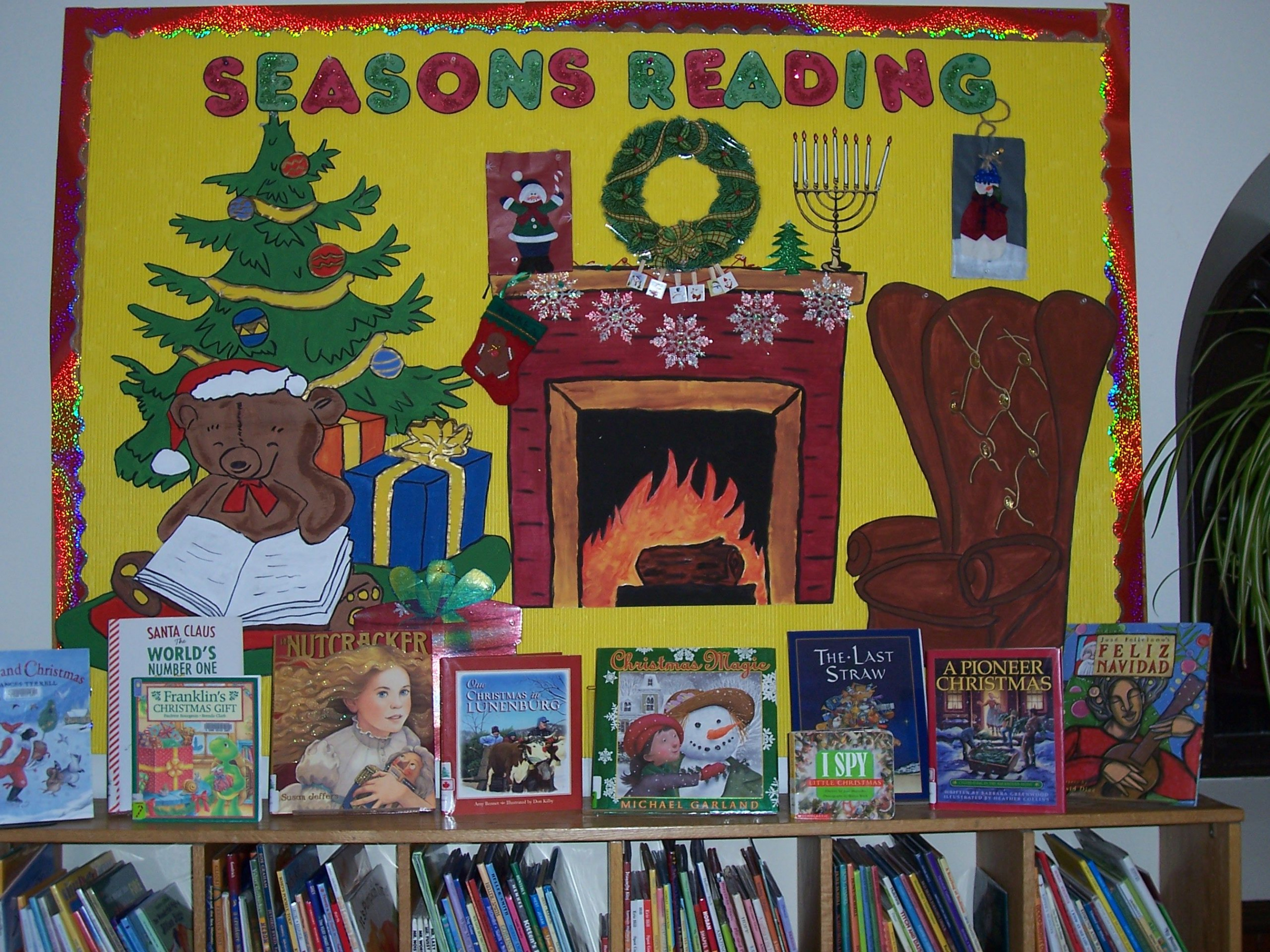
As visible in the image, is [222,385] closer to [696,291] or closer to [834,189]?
[696,291]

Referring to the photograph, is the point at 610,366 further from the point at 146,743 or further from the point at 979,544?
the point at 146,743

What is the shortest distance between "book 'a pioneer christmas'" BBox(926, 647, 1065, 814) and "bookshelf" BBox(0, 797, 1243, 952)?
0.14ft

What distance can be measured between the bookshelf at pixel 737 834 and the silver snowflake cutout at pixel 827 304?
2.97ft

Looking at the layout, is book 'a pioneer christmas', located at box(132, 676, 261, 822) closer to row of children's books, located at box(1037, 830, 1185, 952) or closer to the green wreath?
the green wreath

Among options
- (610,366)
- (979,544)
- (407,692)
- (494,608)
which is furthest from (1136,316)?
(407,692)

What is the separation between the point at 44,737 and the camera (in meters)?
1.69

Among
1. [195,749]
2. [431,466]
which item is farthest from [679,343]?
[195,749]

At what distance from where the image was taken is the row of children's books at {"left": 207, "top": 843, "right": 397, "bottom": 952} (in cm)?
163

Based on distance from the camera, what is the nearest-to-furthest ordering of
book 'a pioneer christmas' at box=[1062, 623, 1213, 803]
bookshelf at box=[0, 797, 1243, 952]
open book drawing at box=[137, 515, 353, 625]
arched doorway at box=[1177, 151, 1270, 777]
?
bookshelf at box=[0, 797, 1243, 952] < book 'a pioneer christmas' at box=[1062, 623, 1213, 803] < open book drawing at box=[137, 515, 353, 625] < arched doorway at box=[1177, 151, 1270, 777]

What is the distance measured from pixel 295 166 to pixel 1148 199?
169 cm

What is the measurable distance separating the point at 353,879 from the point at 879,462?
49.2 inches

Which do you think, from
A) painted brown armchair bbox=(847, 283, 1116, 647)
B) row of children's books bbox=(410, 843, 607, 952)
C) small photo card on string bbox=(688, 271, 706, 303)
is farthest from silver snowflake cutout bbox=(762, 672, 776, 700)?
small photo card on string bbox=(688, 271, 706, 303)

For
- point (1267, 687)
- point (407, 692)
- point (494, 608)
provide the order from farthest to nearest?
1. point (494, 608)
2. point (407, 692)
3. point (1267, 687)

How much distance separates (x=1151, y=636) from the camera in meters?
1.75
